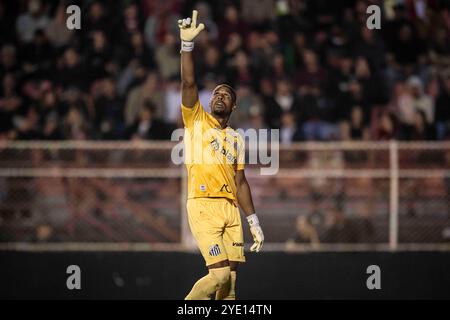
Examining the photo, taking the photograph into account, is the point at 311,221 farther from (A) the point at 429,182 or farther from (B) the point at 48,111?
(B) the point at 48,111

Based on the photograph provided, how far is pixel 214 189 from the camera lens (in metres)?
10.3

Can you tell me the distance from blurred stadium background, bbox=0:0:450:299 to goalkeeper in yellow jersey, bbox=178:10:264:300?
394cm

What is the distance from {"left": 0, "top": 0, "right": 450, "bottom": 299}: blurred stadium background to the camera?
15.4m

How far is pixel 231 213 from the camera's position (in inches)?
409

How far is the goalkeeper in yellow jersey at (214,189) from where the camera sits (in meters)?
10.1

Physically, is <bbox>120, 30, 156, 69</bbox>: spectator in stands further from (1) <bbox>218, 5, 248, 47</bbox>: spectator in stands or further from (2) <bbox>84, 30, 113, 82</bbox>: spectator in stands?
(1) <bbox>218, 5, 248, 47</bbox>: spectator in stands

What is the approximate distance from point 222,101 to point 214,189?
909 mm

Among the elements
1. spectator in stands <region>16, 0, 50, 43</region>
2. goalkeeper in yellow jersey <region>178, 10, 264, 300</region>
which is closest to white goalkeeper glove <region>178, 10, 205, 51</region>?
goalkeeper in yellow jersey <region>178, 10, 264, 300</region>

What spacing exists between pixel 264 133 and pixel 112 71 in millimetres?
3214

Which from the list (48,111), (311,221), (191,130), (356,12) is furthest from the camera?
(356,12)

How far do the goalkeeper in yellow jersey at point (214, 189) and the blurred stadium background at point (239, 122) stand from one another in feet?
12.9
